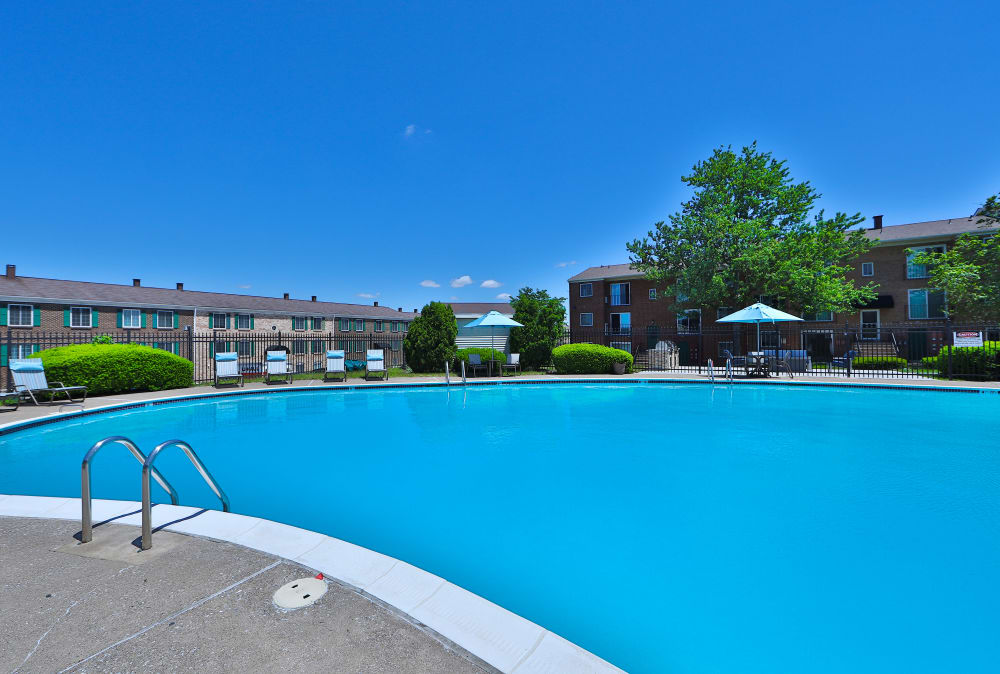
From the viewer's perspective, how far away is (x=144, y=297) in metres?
30.4

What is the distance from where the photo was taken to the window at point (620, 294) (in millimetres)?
36219

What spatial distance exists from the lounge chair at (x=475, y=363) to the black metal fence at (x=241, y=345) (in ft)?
13.8

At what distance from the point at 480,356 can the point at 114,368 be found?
12219mm

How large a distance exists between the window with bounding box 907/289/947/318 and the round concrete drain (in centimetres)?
3735

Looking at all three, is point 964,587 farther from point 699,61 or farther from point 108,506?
point 699,61

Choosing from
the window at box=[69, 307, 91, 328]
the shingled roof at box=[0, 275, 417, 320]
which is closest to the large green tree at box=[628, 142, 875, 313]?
the shingled roof at box=[0, 275, 417, 320]

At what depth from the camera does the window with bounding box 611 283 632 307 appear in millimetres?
36219

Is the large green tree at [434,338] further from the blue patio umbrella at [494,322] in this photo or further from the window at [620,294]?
the window at [620,294]

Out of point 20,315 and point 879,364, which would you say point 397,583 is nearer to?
point 879,364

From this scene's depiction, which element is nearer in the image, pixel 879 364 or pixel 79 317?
pixel 879 364

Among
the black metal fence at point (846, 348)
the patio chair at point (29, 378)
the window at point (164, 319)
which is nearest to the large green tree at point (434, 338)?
the black metal fence at point (846, 348)

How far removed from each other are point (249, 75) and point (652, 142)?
14.7 meters

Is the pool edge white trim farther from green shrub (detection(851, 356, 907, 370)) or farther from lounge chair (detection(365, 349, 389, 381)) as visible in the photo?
green shrub (detection(851, 356, 907, 370))

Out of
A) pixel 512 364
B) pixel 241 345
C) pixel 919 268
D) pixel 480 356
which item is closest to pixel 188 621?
pixel 512 364
